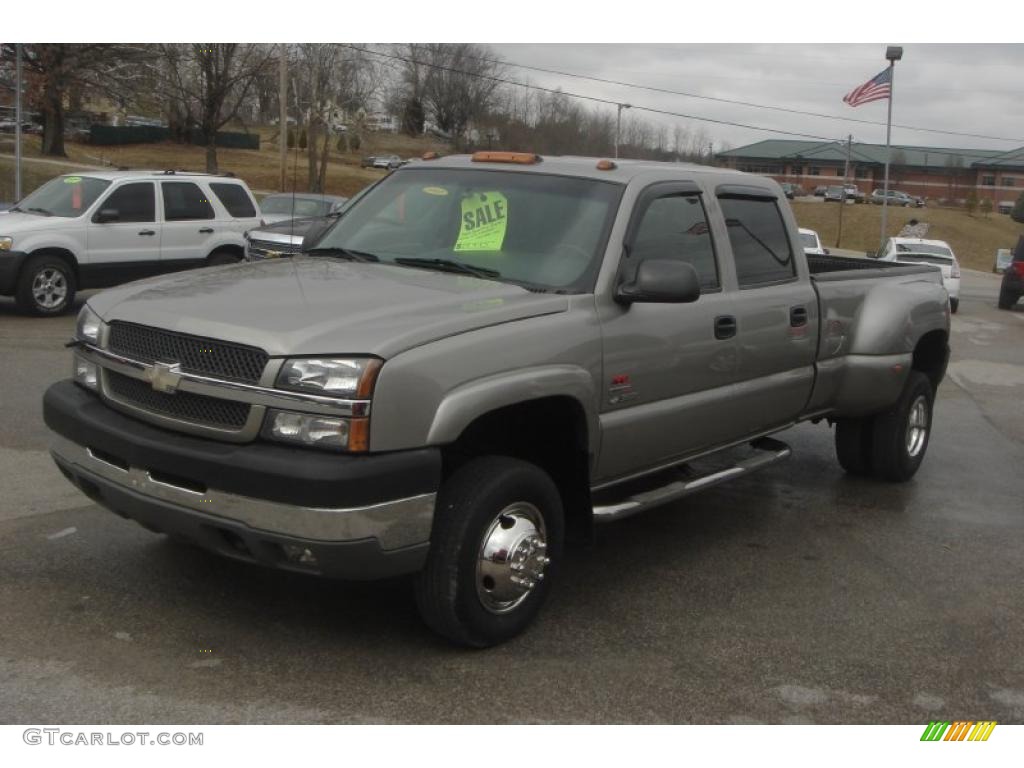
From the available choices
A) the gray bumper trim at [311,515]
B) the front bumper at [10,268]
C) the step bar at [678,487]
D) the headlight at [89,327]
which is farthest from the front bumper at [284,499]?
the front bumper at [10,268]

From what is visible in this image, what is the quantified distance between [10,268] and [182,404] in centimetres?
1074

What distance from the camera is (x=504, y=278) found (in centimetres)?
496

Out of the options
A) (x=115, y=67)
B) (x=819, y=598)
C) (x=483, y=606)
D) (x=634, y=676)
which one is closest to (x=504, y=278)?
(x=483, y=606)

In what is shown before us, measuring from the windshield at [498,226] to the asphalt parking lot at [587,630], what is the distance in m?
1.51

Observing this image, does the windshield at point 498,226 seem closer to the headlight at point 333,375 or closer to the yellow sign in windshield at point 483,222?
the yellow sign in windshield at point 483,222

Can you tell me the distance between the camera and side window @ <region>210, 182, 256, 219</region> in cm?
1590

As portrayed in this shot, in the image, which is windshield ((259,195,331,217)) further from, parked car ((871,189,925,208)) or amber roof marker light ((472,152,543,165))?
parked car ((871,189,925,208))

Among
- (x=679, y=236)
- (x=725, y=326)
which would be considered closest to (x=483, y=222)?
(x=679, y=236)

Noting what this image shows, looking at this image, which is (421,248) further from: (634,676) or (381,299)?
(634,676)

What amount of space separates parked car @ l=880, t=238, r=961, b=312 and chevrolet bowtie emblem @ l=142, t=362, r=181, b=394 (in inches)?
888

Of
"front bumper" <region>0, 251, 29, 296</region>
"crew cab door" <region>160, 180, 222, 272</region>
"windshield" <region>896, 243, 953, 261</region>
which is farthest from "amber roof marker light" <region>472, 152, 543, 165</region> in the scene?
"windshield" <region>896, 243, 953, 261</region>

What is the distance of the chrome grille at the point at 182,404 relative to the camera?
404 centimetres

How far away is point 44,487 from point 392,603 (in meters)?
2.63

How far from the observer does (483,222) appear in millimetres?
5277
